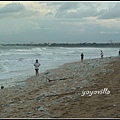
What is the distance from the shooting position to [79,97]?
9.13m

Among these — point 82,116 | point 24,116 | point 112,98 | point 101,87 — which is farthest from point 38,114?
point 101,87

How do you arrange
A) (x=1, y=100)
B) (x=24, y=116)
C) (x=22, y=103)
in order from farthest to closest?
(x=1, y=100), (x=22, y=103), (x=24, y=116)

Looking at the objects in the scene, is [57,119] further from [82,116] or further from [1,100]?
[1,100]

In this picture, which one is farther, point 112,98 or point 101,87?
point 101,87

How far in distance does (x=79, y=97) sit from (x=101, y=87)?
1528mm

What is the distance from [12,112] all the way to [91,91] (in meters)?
3.10

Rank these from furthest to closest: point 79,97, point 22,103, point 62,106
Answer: point 22,103 → point 79,97 → point 62,106

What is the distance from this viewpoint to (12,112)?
8.55 metres

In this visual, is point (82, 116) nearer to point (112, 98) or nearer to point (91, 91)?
point (112, 98)

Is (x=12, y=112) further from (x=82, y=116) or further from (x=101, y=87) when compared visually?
(x=101, y=87)

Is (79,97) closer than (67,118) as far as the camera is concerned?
No

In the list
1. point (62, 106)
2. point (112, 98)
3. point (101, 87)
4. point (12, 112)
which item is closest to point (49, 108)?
point (62, 106)

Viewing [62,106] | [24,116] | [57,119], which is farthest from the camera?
[62,106]

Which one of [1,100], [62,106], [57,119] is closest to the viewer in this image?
[57,119]
